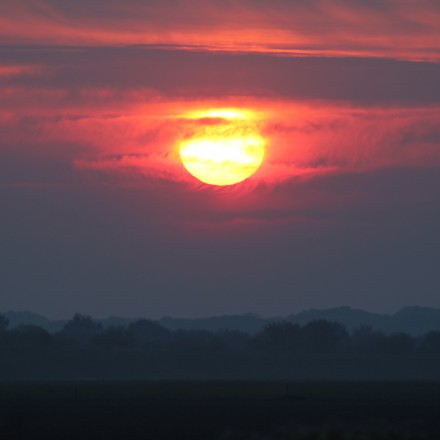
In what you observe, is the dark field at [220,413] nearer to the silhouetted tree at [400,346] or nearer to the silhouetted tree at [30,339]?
the silhouetted tree at [30,339]

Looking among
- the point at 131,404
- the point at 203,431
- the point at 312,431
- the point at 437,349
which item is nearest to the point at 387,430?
the point at 312,431

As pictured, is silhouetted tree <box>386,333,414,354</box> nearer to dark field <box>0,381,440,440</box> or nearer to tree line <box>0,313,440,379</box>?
tree line <box>0,313,440,379</box>

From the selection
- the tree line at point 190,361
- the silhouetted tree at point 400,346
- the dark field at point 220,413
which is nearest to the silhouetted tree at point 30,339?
the tree line at point 190,361

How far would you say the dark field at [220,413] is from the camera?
55625 mm

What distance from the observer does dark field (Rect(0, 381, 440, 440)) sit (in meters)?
55.6

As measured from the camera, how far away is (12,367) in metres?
164

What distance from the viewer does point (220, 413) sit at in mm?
70812

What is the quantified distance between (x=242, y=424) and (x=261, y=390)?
43.1 meters

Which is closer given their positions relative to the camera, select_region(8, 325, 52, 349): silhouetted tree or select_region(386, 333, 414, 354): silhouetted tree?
select_region(8, 325, 52, 349): silhouetted tree

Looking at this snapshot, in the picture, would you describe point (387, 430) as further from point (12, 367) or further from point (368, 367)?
point (368, 367)

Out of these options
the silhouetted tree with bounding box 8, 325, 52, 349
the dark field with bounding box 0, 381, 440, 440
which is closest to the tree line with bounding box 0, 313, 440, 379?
the silhouetted tree with bounding box 8, 325, 52, 349

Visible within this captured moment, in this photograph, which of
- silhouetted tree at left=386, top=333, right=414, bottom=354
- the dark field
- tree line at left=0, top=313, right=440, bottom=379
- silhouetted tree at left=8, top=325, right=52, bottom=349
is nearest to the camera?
the dark field

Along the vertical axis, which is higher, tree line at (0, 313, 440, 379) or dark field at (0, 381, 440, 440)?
tree line at (0, 313, 440, 379)

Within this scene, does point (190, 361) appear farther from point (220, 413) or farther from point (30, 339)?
point (220, 413)
